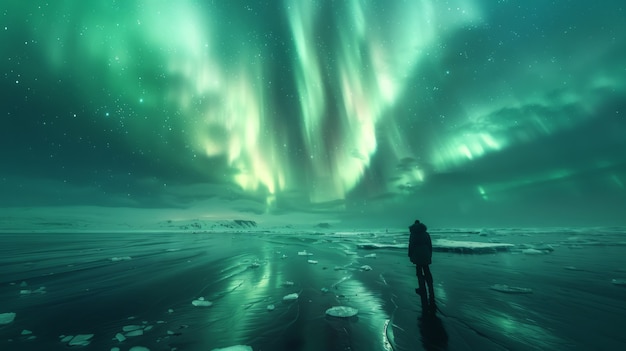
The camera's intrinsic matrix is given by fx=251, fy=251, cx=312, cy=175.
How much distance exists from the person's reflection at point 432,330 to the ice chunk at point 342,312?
1.86m

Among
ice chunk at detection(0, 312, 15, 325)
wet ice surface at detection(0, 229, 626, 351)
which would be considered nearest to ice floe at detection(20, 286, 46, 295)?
wet ice surface at detection(0, 229, 626, 351)

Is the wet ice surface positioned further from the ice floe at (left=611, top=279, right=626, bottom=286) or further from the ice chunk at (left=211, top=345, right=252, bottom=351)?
the ice floe at (left=611, top=279, right=626, bottom=286)

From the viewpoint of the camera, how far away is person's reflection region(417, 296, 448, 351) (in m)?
5.46

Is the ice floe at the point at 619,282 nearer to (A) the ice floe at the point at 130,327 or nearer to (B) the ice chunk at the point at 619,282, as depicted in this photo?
(B) the ice chunk at the point at 619,282

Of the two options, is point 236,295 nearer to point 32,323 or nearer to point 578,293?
point 32,323

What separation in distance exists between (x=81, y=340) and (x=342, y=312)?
263 inches

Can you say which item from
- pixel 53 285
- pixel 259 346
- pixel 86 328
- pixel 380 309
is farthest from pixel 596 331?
pixel 53 285

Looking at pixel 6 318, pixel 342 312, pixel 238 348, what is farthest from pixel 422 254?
pixel 6 318

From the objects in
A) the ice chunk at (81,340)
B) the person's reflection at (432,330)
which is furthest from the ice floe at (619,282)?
the ice chunk at (81,340)

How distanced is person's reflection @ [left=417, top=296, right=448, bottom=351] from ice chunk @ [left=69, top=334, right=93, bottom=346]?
7.79 m

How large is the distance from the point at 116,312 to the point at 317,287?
7.45 m

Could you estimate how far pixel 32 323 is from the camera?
7.21m

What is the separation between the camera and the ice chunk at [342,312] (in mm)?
7557

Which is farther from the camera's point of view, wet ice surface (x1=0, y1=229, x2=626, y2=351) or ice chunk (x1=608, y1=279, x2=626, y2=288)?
ice chunk (x1=608, y1=279, x2=626, y2=288)
